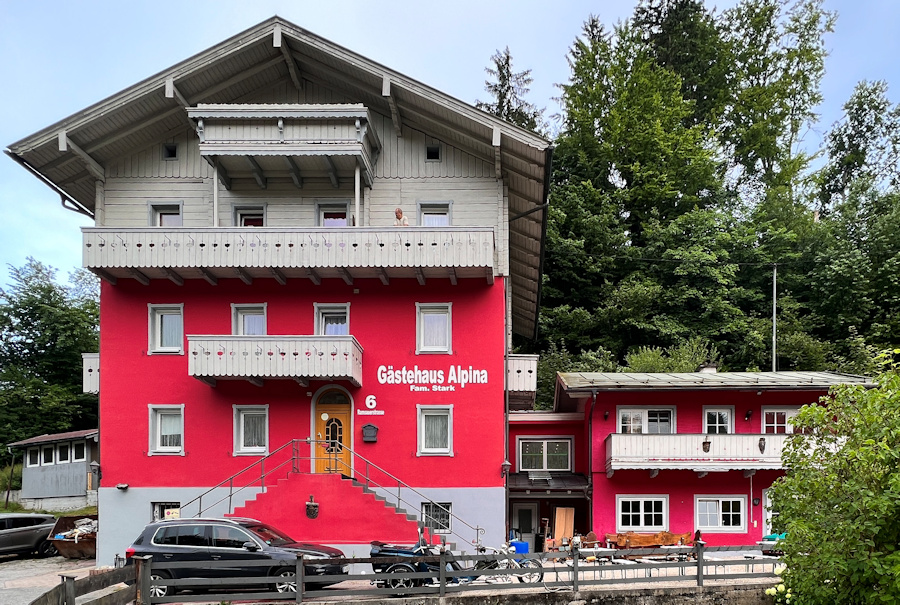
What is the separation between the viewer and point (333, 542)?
19844 millimetres

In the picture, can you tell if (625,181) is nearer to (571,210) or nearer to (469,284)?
(571,210)

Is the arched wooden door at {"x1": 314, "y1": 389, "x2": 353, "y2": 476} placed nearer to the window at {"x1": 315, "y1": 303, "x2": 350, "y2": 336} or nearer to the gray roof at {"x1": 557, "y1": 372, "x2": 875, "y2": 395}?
the window at {"x1": 315, "y1": 303, "x2": 350, "y2": 336}

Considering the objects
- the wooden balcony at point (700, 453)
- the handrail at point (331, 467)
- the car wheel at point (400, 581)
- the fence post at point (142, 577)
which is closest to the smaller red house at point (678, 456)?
the wooden balcony at point (700, 453)

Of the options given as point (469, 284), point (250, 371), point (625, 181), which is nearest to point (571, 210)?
point (625, 181)

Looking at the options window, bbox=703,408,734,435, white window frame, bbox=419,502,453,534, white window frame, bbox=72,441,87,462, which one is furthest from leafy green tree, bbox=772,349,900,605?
white window frame, bbox=72,441,87,462

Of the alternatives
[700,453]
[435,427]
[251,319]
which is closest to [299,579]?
[435,427]

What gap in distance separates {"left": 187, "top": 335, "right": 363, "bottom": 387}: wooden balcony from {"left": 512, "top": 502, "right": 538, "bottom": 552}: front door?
9625 mm

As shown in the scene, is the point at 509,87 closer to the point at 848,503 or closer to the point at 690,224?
the point at 690,224

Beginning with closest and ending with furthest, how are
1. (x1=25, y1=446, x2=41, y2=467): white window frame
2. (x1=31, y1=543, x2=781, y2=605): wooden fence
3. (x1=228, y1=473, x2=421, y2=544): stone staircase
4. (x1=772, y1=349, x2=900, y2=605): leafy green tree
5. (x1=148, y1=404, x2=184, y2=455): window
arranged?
(x1=772, y1=349, x2=900, y2=605): leafy green tree, (x1=31, y1=543, x2=781, y2=605): wooden fence, (x1=228, y1=473, x2=421, y2=544): stone staircase, (x1=148, y1=404, x2=184, y2=455): window, (x1=25, y1=446, x2=41, y2=467): white window frame

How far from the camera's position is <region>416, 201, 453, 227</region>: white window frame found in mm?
23266

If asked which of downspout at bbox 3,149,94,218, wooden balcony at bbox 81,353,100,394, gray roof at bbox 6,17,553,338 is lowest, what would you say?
wooden balcony at bbox 81,353,100,394

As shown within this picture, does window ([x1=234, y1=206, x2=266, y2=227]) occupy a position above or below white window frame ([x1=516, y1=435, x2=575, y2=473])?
above

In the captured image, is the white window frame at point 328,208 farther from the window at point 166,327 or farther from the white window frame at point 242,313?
the window at point 166,327

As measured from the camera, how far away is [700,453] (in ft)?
79.4
